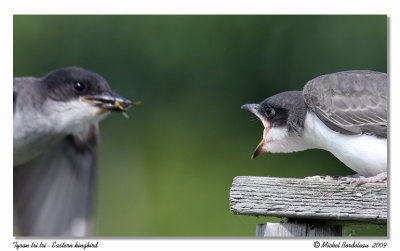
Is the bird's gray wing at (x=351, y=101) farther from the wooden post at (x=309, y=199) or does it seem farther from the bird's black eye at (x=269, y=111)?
the wooden post at (x=309, y=199)

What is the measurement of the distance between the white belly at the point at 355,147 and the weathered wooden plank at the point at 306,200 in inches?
13.2

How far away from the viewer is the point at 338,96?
3311mm

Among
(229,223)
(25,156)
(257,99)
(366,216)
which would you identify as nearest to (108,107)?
(25,156)

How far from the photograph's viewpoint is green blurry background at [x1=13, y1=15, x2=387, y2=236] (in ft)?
16.2

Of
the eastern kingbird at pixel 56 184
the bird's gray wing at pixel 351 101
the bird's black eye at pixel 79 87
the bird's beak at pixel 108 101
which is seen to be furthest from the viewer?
the eastern kingbird at pixel 56 184

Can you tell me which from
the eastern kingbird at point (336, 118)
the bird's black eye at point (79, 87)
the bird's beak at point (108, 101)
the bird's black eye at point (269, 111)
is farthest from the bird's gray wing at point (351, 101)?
the bird's black eye at point (79, 87)

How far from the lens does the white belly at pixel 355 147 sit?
298cm

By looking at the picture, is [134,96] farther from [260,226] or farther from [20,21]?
[260,226]

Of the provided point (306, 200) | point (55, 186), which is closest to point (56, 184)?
point (55, 186)

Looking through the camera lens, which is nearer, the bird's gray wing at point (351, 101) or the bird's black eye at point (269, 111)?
the bird's gray wing at point (351, 101)

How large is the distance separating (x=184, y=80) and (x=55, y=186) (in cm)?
127

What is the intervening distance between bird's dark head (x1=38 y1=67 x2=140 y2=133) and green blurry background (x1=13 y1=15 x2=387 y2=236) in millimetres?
877

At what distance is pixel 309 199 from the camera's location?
2.64 meters

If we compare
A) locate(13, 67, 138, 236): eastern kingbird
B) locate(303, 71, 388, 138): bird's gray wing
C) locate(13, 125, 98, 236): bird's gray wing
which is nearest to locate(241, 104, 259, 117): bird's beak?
locate(303, 71, 388, 138): bird's gray wing
